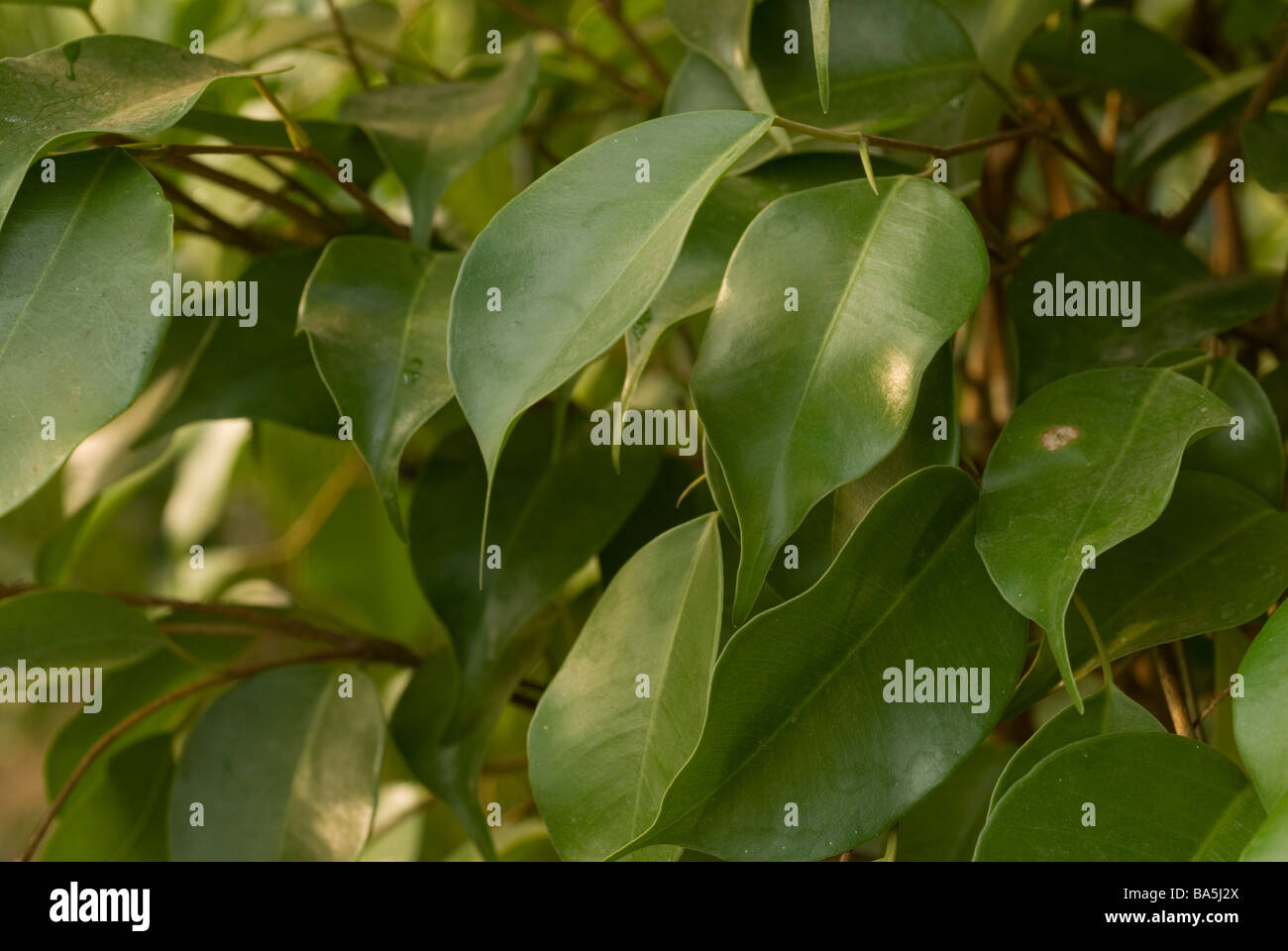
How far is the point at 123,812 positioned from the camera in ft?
1.71

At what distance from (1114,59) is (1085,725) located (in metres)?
0.35

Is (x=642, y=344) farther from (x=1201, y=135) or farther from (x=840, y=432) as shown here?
(x=1201, y=135)

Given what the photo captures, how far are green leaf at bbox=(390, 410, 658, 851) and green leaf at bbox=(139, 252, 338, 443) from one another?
0.21ft

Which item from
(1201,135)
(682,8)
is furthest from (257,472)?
(1201,135)

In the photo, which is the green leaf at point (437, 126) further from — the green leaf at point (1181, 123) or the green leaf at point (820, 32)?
the green leaf at point (1181, 123)

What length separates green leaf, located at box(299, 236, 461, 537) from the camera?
357mm

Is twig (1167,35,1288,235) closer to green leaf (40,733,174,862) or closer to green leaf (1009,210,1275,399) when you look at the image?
green leaf (1009,210,1275,399)

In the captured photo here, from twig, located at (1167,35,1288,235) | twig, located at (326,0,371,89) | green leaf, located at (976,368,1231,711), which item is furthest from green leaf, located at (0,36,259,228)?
twig, located at (1167,35,1288,235)

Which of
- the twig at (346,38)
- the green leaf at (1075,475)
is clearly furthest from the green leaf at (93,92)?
the green leaf at (1075,475)

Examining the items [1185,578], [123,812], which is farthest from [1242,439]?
[123,812]

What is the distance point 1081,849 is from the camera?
0.29 meters

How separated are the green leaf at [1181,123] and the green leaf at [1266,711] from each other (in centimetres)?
27

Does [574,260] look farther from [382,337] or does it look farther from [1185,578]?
[1185,578]
